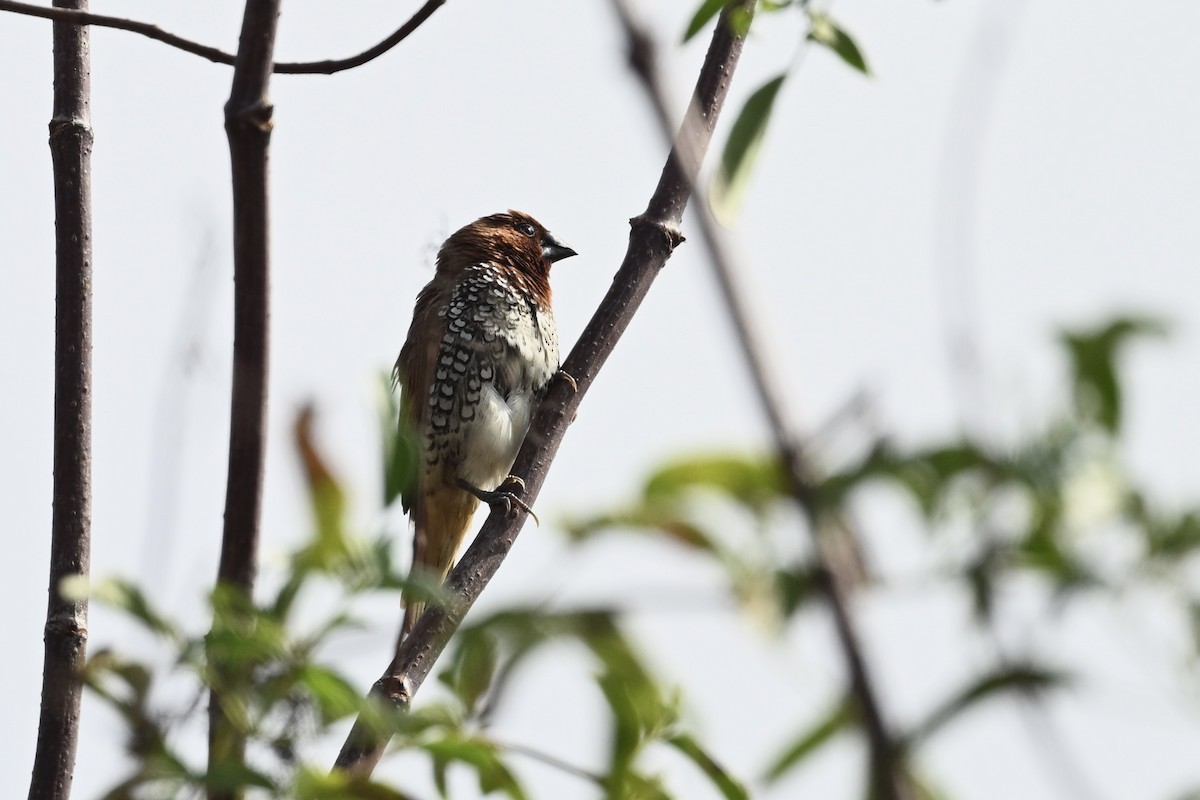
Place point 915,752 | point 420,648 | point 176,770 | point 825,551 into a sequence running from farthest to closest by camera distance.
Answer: point 420,648 → point 176,770 → point 915,752 → point 825,551

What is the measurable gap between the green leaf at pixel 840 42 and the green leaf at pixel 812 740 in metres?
1.24

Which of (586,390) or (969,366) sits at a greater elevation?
(586,390)

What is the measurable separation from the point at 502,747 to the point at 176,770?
399 millimetres

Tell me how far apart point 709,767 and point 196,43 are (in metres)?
1.56

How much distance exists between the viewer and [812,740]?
1372mm

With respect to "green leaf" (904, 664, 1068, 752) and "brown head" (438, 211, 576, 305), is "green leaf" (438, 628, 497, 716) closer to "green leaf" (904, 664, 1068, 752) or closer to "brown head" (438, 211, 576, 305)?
"green leaf" (904, 664, 1068, 752)

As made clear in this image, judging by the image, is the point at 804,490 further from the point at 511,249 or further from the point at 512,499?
the point at 511,249

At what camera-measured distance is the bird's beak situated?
6.80 meters

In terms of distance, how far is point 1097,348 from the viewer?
1.19 m

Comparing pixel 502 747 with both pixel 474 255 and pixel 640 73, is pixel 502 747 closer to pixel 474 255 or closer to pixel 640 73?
pixel 640 73

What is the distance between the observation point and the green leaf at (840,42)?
87.5 inches

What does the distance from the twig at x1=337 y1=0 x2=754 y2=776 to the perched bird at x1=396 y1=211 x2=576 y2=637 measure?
2645mm

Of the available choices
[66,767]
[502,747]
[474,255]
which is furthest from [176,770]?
[474,255]

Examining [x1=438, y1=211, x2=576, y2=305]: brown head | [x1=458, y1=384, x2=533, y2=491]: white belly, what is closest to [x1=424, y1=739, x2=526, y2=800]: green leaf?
[x1=458, y1=384, x2=533, y2=491]: white belly
